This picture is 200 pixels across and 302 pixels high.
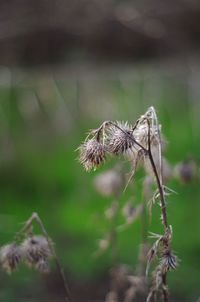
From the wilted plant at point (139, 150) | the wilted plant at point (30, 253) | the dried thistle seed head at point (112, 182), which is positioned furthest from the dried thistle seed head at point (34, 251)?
the dried thistle seed head at point (112, 182)

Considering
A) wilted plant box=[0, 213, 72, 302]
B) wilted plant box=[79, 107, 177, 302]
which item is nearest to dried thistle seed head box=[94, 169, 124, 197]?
wilted plant box=[0, 213, 72, 302]

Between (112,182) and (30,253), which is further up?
(112,182)

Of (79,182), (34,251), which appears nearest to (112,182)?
(34,251)

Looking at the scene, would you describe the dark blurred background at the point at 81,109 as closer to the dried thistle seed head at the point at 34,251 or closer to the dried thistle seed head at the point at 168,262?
the dried thistle seed head at the point at 34,251

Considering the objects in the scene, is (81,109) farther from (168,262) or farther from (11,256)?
(168,262)

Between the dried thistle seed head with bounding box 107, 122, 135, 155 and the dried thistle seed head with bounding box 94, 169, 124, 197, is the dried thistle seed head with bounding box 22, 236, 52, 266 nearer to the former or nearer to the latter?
the dried thistle seed head with bounding box 107, 122, 135, 155
